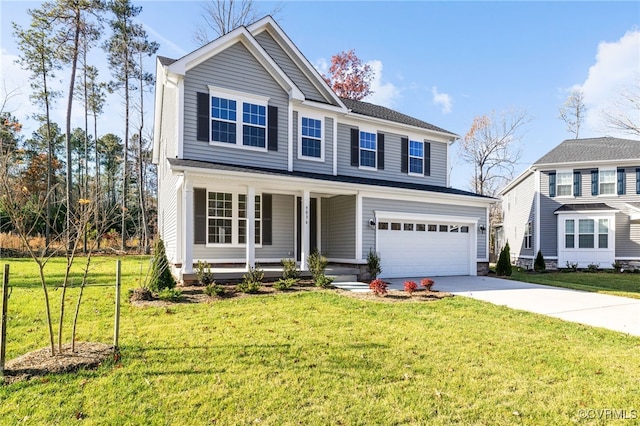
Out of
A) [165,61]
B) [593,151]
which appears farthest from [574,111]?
[165,61]

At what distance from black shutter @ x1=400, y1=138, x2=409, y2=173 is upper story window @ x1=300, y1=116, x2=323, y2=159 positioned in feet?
12.7

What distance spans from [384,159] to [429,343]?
1026 cm

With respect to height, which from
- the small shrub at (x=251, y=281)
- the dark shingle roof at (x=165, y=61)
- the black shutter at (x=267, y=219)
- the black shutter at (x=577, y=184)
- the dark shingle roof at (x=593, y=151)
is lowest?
the small shrub at (x=251, y=281)

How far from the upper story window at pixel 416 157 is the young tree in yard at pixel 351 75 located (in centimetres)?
1359

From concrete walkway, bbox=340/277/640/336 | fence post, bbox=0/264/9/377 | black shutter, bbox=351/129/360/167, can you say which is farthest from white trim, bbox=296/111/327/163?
fence post, bbox=0/264/9/377

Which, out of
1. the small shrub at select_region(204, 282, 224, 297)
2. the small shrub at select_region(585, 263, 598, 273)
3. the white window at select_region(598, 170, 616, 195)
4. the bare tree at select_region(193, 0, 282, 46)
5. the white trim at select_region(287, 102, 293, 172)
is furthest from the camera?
the bare tree at select_region(193, 0, 282, 46)

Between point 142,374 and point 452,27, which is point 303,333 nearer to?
point 142,374

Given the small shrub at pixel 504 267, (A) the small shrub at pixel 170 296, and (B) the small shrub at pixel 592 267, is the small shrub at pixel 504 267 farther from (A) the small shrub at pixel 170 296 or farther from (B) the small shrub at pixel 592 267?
(A) the small shrub at pixel 170 296

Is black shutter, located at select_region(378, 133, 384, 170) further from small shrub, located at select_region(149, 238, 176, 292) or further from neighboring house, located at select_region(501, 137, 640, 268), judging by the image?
neighboring house, located at select_region(501, 137, 640, 268)

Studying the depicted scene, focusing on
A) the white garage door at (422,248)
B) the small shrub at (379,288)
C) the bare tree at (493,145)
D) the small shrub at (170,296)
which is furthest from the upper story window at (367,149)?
the bare tree at (493,145)

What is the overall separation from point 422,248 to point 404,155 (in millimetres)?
4149

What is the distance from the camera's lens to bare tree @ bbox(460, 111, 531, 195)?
98.1 feet

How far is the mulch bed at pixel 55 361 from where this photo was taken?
13.0ft

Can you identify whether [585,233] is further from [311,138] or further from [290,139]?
[290,139]
